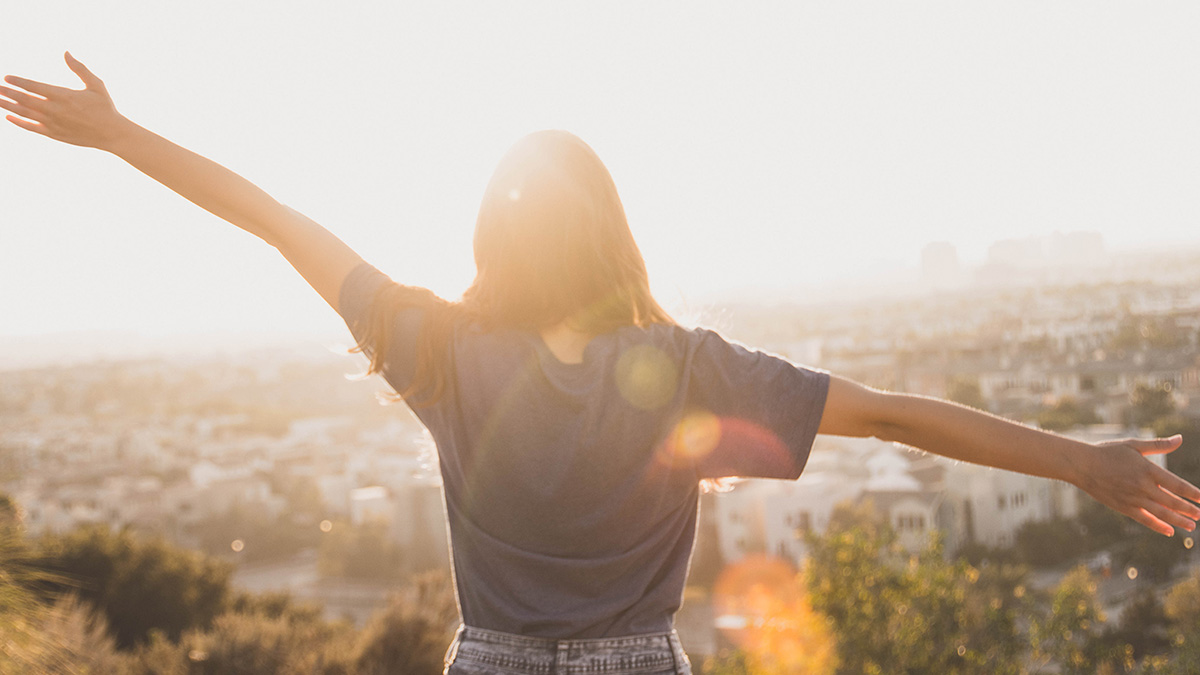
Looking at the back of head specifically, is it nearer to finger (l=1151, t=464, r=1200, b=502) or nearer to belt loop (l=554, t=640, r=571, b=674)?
belt loop (l=554, t=640, r=571, b=674)

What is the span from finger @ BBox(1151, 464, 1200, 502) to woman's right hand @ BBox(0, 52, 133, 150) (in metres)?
1.22

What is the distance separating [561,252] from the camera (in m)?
0.96

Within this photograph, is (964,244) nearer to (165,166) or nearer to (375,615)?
(375,615)

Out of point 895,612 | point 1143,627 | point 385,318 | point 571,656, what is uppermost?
point 385,318

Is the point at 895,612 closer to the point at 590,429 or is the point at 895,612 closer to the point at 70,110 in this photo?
the point at 590,429

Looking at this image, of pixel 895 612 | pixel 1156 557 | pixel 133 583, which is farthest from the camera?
pixel 1156 557

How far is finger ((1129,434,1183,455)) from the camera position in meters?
0.91

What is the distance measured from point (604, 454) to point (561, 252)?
22 cm

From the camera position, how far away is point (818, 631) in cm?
611

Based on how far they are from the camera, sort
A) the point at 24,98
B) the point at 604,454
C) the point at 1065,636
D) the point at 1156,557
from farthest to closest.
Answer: the point at 1156,557 < the point at 1065,636 < the point at 24,98 < the point at 604,454

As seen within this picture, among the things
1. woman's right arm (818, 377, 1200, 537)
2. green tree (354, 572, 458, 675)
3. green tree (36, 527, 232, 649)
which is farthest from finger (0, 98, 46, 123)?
green tree (36, 527, 232, 649)

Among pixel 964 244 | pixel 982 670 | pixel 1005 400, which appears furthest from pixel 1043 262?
pixel 982 670

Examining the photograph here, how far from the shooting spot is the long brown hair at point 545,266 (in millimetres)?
959

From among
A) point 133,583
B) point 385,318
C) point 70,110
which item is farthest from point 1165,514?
point 133,583
